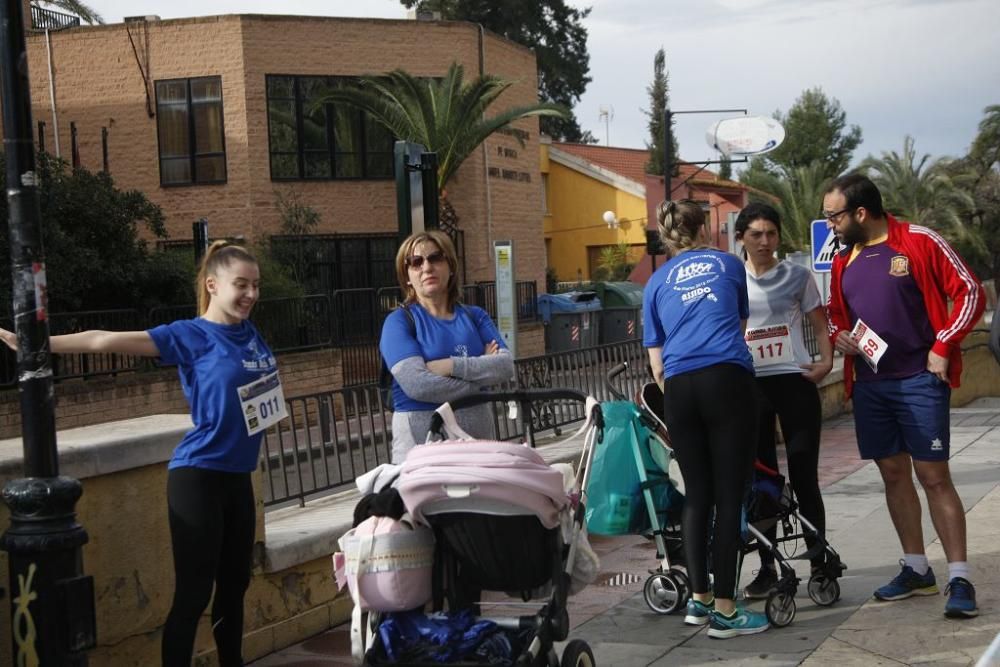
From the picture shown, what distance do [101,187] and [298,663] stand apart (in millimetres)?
18118

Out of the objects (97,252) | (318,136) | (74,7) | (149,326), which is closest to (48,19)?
(74,7)

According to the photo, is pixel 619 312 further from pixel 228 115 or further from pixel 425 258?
pixel 425 258

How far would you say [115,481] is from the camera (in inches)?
209

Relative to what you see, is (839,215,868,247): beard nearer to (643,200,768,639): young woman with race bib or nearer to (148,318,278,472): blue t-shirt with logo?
(643,200,768,639): young woman with race bib

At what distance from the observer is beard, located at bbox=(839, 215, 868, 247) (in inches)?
251

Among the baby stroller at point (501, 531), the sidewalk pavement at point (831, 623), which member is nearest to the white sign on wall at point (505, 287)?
the sidewalk pavement at point (831, 623)

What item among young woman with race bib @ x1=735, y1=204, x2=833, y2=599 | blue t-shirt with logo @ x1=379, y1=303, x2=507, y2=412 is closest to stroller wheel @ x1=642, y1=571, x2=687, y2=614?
young woman with race bib @ x1=735, y1=204, x2=833, y2=599

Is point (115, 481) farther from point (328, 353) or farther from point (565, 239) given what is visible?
point (565, 239)

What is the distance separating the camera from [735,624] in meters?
5.92

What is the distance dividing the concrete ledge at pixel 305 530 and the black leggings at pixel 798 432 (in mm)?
2239

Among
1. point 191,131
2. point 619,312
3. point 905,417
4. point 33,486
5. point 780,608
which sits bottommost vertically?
point 780,608

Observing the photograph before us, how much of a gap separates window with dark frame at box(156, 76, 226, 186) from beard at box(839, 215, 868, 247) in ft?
82.9

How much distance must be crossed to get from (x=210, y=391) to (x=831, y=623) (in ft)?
10.5

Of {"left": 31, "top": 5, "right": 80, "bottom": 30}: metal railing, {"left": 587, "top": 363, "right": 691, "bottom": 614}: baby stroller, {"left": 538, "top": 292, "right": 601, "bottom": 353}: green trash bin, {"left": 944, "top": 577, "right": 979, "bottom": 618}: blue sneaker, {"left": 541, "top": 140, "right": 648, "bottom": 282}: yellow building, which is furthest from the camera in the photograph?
{"left": 541, "top": 140, "right": 648, "bottom": 282}: yellow building
